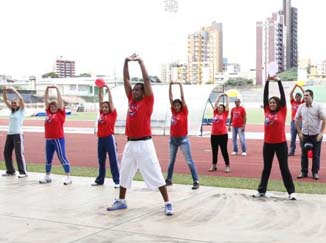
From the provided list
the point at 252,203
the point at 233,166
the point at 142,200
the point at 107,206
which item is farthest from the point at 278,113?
the point at 233,166

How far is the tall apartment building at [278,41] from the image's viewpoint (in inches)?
4917

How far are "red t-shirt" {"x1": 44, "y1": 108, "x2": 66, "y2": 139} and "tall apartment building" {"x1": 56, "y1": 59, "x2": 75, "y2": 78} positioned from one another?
164m

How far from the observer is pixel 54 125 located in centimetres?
971

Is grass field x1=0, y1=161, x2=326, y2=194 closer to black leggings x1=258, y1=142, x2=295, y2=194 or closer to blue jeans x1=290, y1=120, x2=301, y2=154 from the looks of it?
black leggings x1=258, y1=142, x2=295, y2=194

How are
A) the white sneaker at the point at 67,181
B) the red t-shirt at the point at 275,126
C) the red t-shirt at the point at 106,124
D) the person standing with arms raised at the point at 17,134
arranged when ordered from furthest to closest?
the person standing with arms raised at the point at 17,134
the white sneaker at the point at 67,181
the red t-shirt at the point at 106,124
the red t-shirt at the point at 275,126

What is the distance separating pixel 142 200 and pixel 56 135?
2594 mm

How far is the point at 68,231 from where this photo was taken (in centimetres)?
619

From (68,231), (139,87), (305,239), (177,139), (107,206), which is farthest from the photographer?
(177,139)

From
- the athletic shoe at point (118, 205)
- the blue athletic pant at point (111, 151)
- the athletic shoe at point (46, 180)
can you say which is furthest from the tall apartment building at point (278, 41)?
the athletic shoe at point (118, 205)

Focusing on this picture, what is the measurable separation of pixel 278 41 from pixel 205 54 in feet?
87.8

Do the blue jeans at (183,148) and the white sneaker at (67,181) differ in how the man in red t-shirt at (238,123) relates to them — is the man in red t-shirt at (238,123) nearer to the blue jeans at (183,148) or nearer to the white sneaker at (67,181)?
the blue jeans at (183,148)

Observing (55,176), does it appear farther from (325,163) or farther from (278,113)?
(325,163)

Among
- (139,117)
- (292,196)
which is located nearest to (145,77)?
(139,117)

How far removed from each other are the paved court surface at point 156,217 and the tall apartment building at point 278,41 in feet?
357
